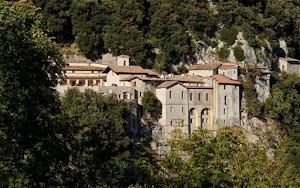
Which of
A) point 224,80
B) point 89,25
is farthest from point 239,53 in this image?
point 89,25

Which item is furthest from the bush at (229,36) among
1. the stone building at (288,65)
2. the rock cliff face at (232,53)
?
the stone building at (288,65)

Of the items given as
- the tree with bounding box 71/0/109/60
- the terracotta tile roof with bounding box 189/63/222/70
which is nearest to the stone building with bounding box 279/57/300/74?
the terracotta tile roof with bounding box 189/63/222/70

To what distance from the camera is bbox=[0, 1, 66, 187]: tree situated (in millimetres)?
22219

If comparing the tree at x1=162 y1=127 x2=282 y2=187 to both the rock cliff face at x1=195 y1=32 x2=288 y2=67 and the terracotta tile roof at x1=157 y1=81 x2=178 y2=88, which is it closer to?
the terracotta tile roof at x1=157 y1=81 x2=178 y2=88

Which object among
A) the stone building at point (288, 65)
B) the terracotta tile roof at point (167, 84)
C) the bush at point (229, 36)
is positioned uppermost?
the bush at point (229, 36)

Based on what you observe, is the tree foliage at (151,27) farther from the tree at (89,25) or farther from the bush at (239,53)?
the bush at (239,53)

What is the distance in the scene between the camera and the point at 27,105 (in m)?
22.9

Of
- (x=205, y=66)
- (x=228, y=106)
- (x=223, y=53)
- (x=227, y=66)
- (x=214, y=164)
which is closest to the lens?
(x=214, y=164)

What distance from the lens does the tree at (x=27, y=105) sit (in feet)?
72.9

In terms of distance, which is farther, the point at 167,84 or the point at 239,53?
the point at 239,53

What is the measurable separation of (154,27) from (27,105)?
4994 centimetres

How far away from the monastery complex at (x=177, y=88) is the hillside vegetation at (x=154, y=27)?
2798 millimetres

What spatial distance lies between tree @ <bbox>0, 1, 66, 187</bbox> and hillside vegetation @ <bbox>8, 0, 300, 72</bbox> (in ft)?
146

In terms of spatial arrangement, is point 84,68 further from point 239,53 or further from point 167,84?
point 239,53
